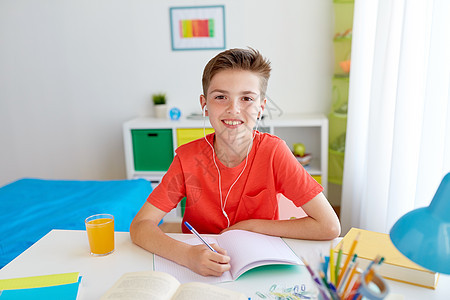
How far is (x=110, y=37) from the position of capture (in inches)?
125

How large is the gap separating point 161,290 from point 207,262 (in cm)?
16

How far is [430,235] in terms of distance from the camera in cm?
50

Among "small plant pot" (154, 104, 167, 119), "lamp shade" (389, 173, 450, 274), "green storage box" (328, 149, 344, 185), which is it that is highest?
"lamp shade" (389, 173, 450, 274)

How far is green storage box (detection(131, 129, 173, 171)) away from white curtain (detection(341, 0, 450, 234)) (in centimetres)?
130

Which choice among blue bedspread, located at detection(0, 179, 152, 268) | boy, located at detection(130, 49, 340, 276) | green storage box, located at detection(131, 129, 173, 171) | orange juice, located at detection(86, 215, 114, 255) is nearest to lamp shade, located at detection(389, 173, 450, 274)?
boy, located at detection(130, 49, 340, 276)

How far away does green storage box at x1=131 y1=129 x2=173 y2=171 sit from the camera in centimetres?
292

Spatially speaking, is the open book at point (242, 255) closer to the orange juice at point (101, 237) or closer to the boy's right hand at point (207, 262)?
the boy's right hand at point (207, 262)

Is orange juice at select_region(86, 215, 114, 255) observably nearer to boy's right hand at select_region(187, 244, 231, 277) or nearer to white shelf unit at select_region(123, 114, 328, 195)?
boy's right hand at select_region(187, 244, 231, 277)

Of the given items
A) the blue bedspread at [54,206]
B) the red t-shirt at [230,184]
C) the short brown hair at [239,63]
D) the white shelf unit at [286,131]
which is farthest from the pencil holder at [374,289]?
the white shelf unit at [286,131]

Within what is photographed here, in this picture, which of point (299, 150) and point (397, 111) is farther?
point (299, 150)

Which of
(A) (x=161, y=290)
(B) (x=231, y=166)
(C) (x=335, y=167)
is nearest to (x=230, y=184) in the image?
(B) (x=231, y=166)

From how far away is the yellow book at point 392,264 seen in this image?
82cm

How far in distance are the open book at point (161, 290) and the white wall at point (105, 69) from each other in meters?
2.47

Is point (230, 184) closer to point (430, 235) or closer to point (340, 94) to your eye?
point (430, 235)
